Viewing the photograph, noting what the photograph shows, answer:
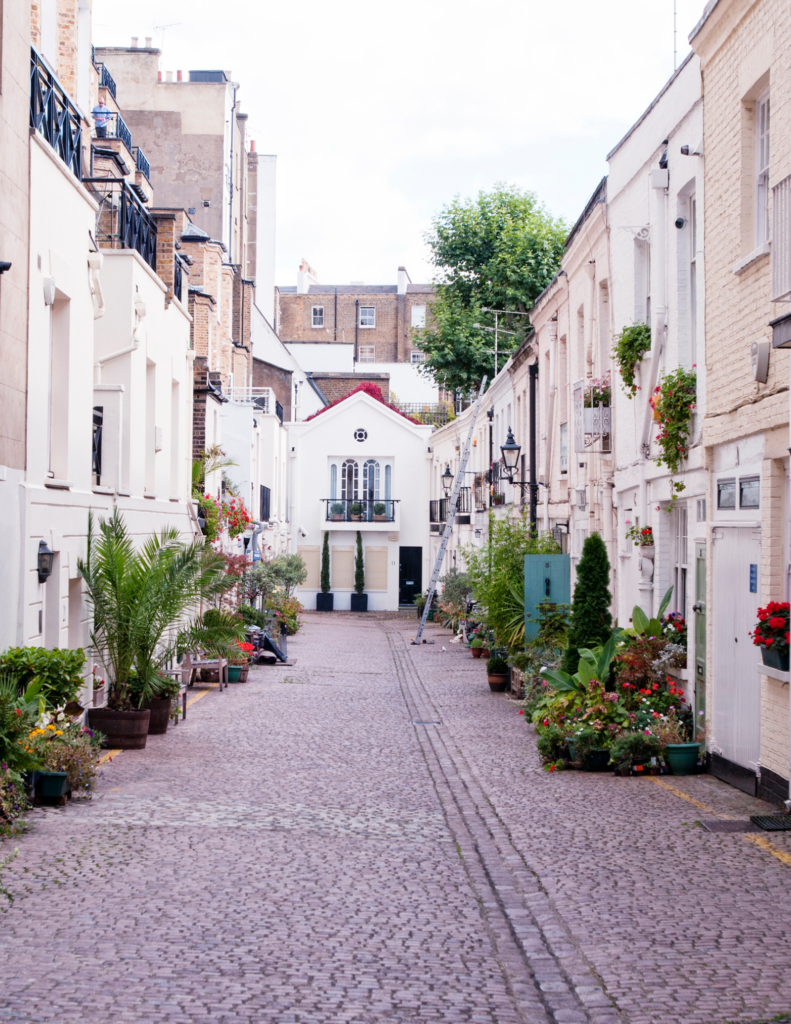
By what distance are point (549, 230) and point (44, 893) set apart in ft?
118

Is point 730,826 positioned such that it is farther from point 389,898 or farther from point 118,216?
point 118,216

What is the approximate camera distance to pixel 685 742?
11.3m

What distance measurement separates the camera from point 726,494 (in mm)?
10672

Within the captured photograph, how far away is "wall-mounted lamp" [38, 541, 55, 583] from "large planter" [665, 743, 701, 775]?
6171mm

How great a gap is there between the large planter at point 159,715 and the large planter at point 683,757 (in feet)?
19.7

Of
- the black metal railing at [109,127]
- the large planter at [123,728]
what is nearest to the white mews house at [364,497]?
the black metal railing at [109,127]

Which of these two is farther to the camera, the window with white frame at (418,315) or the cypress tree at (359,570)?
the window with white frame at (418,315)

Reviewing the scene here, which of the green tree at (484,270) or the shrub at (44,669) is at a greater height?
the green tree at (484,270)

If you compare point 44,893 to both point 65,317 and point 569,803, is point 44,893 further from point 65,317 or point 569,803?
point 65,317

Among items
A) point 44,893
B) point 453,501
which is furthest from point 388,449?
point 44,893

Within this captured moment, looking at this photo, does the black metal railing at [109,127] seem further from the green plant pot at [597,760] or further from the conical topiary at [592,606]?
the green plant pot at [597,760]

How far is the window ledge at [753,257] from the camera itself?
939 centimetres

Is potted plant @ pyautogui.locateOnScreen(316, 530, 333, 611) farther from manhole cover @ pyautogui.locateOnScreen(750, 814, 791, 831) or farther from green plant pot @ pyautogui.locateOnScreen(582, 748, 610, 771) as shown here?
manhole cover @ pyautogui.locateOnScreen(750, 814, 791, 831)

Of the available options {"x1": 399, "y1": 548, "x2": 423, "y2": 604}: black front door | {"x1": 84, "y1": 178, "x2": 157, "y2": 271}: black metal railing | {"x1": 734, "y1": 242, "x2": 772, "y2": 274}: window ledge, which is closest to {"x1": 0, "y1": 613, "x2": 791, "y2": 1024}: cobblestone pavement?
{"x1": 734, "y1": 242, "x2": 772, "y2": 274}: window ledge
